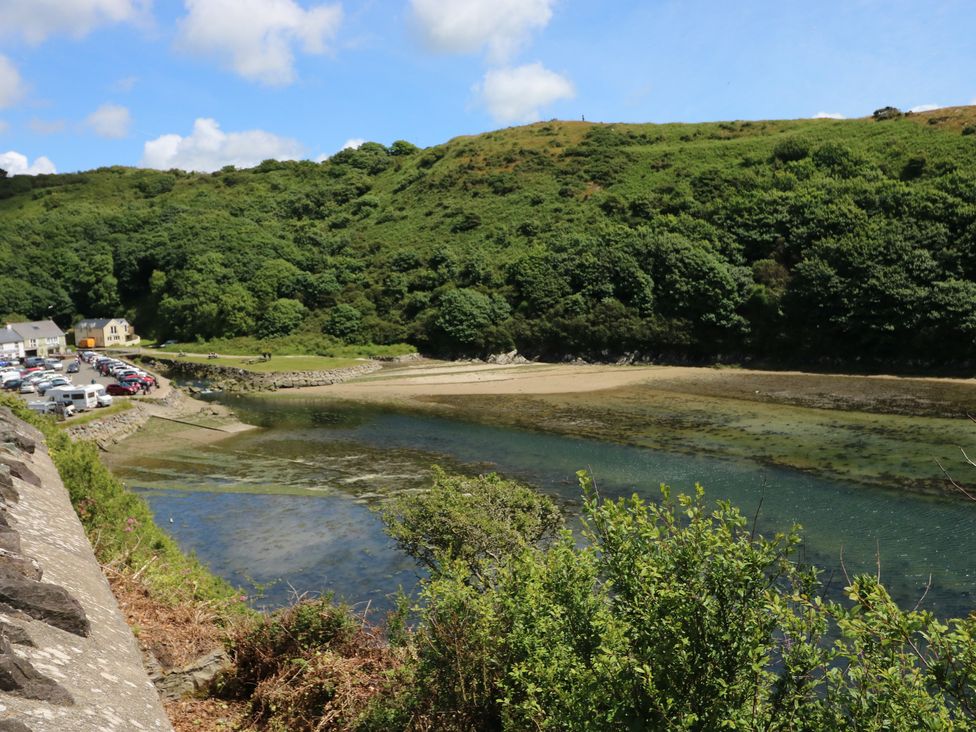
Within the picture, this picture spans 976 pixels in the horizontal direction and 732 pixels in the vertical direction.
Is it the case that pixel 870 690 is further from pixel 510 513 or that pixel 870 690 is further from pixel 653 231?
pixel 653 231

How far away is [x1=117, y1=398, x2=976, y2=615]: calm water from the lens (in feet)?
81.2

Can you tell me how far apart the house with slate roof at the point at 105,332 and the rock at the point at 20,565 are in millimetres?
116300

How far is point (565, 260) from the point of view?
9406 cm

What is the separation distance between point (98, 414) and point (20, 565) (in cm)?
4614

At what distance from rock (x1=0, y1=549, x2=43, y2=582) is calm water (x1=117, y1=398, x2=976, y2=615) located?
29.9 ft

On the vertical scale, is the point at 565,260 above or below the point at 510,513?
above

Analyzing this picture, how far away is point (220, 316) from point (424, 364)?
123 ft

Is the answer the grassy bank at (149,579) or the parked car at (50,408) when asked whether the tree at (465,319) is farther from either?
the grassy bank at (149,579)

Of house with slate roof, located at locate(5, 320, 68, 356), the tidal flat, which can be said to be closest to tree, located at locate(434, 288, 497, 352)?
the tidal flat

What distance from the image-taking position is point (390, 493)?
115 feet

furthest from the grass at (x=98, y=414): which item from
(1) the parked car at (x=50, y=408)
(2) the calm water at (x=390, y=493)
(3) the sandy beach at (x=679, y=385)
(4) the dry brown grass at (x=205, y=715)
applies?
(4) the dry brown grass at (x=205, y=715)

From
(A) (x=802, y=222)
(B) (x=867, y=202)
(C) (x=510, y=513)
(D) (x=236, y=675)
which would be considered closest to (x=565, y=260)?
(A) (x=802, y=222)

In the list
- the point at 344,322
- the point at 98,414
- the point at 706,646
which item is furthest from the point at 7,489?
the point at 344,322

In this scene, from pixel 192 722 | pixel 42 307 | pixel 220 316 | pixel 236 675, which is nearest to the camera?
pixel 192 722
